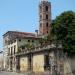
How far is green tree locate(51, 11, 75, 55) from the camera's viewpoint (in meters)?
51.8

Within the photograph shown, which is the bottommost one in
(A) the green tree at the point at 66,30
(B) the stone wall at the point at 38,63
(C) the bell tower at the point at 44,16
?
(B) the stone wall at the point at 38,63

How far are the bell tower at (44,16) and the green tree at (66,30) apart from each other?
4924 cm

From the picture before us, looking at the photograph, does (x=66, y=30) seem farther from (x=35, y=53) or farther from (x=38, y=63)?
(x=35, y=53)

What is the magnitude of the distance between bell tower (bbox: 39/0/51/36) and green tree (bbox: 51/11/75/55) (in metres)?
49.2

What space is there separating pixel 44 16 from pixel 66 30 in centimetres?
5307

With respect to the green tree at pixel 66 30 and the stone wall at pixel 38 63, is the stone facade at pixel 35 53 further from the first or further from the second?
the green tree at pixel 66 30

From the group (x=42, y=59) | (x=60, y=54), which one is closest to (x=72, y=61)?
(x=60, y=54)

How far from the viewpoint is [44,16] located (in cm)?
10556

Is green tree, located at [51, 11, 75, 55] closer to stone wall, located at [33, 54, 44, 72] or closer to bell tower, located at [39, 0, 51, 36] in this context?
stone wall, located at [33, 54, 44, 72]

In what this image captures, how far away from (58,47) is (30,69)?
14422mm

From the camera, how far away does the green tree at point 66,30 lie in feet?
170

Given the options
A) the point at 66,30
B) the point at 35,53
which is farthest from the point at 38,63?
the point at 66,30

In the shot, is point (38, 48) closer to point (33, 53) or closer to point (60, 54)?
point (33, 53)

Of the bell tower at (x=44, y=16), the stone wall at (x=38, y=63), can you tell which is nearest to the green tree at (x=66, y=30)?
the stone wall at (x=38, y=63)
